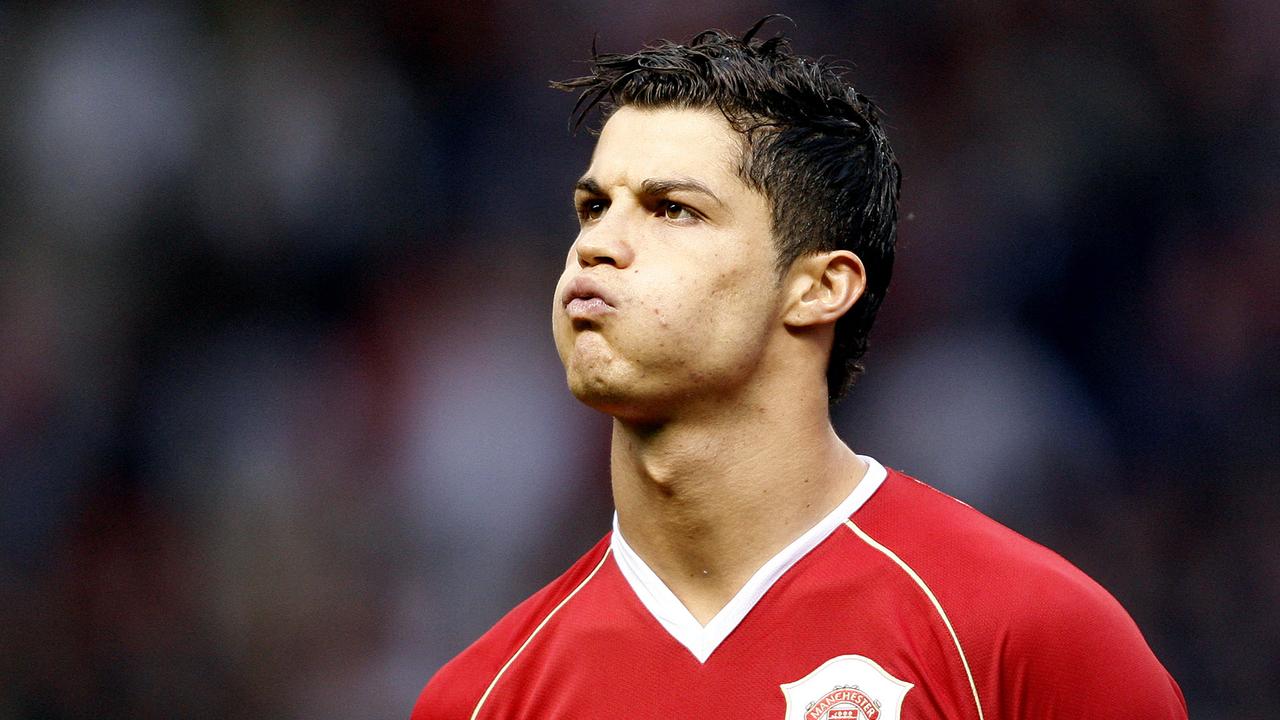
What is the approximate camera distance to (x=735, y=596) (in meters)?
2.78

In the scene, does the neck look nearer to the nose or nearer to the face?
the face

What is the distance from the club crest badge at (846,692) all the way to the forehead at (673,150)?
0.92m

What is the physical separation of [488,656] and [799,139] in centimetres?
127

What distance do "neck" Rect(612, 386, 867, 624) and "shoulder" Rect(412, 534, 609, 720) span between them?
0.34m

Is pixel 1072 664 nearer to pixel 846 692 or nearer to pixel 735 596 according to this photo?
pixel 846 692

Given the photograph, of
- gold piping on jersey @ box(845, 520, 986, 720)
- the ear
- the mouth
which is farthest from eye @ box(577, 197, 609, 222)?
gold piping on jersey @ box(845, 520, 986, 720)

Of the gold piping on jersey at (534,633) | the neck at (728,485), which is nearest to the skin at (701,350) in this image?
the neck at (728,485)

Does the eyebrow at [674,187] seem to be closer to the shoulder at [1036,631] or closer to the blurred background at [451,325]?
the shoulder at [1036,631]

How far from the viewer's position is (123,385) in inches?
241

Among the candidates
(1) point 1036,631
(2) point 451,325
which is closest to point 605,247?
(1) point 1036,631

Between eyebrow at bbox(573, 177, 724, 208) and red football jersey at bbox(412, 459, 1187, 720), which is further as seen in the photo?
eyebrow at bbox(573, 177, 724, 208)

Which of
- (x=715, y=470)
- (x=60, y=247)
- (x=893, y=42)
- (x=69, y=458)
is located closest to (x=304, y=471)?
(x=69, y=458)

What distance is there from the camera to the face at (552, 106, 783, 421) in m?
2.64

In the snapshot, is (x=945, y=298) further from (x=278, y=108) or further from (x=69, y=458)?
(x=69, y=458)
